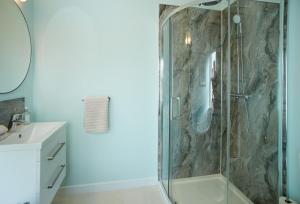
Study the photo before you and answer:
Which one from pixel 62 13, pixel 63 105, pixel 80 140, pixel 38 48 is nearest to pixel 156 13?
pixel 62 13

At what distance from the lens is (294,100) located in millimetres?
1586

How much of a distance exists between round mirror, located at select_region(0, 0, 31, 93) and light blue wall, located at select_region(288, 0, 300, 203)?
95.8 inches

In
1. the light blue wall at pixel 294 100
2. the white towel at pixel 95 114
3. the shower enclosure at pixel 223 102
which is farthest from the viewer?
the white towel at pixel 95 114

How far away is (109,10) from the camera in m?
2.26

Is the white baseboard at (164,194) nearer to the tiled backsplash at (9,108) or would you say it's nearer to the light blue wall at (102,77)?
the light blue wall at (102,77)

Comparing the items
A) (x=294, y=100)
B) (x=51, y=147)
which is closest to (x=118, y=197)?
(x=51, y=147)

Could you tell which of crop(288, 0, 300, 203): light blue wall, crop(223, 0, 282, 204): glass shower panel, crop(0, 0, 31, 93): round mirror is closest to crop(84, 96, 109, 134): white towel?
crop(0, 0, 31, 93): round mirror

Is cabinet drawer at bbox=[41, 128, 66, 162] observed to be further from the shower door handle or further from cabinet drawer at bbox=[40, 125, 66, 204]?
the shower door handle

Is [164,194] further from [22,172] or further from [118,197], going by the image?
[22,172]

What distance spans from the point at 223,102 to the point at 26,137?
206cm

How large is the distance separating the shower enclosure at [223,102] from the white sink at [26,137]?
1.37 meters

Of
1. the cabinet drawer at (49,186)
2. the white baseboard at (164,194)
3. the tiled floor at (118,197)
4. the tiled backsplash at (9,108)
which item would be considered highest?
the tiled backsplash at (9,108)

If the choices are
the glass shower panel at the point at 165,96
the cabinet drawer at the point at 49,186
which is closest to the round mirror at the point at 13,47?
the cabinet drawer at the point at 49,186

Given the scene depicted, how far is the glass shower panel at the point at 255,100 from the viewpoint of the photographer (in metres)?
1.75
